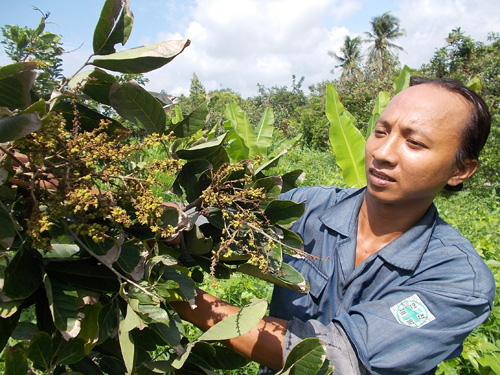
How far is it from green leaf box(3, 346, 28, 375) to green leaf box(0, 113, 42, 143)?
1.20ft

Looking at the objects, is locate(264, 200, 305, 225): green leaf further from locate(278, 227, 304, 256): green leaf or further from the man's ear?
the man's ear

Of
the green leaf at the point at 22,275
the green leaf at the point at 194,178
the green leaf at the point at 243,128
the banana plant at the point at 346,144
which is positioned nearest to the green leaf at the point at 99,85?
the green leaf at the point at 194,178

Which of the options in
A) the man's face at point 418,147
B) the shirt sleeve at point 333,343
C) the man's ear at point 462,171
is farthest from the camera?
the man's ear at point 462,171

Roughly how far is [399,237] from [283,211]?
21.2 inches

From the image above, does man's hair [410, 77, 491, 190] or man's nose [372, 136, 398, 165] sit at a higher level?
man's hair [410, 77, 491, 190]

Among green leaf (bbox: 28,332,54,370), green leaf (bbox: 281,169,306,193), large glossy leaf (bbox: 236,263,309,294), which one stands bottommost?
green leaf (bbox: 28,332,54,370)

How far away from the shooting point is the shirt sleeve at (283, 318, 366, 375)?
1.04 meters

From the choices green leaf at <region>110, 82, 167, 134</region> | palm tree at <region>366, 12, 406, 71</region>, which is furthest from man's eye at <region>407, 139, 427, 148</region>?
palm tree at <region>366, 12, 406, 71</region>

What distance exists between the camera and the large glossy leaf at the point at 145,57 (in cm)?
80

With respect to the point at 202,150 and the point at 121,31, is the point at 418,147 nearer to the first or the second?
the point at 202,150

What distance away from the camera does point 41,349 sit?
0.77 m

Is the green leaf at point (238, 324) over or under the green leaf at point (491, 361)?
over

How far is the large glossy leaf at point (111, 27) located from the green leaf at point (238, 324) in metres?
0.62

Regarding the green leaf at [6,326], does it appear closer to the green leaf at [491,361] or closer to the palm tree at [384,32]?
the green leaf at [491,361]
